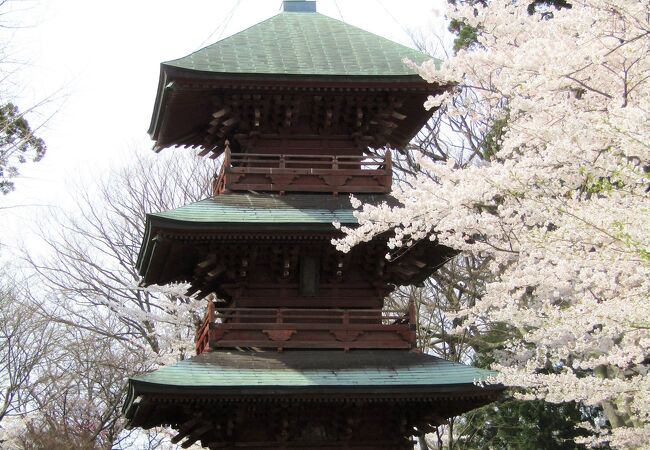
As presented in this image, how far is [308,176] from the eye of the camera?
47.0 ft

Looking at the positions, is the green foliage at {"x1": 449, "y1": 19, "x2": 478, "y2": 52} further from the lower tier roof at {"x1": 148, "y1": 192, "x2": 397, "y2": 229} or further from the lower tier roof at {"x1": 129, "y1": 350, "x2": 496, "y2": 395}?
the lower tier roof at {"x1": 129, "y1": 350, "x2": 496, "y2": 395}

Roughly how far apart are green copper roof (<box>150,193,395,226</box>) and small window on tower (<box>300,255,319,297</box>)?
30.3 inches

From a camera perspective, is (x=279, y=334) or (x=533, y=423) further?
(x=533, y=423)

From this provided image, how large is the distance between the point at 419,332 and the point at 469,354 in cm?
186

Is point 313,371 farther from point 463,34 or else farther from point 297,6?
point 463,34

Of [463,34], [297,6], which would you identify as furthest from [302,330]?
[463,34]

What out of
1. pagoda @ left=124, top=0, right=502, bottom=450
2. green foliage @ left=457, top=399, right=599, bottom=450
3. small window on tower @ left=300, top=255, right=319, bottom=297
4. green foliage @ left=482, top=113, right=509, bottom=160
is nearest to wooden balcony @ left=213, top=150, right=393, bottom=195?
pagoda @ left=124, top=0, right=502, bottom=450

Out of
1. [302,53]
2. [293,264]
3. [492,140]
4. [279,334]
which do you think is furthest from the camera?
[492,140]

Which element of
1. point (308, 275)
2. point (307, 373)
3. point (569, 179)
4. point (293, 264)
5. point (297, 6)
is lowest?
point (307, 373)

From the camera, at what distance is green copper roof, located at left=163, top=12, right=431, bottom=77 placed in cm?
1412

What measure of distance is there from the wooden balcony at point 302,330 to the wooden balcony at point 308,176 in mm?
1945

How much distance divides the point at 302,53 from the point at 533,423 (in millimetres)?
12760

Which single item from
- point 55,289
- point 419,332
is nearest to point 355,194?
point 419,332

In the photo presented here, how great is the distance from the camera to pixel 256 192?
1419 centimetres
